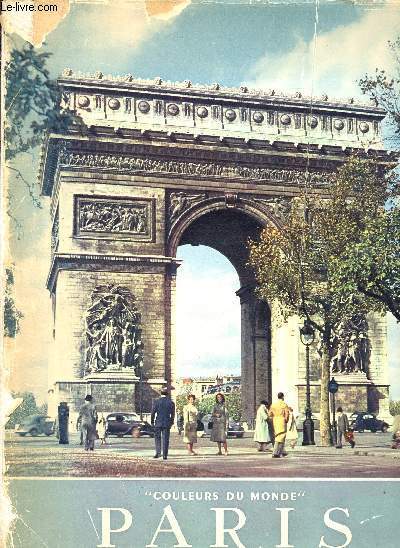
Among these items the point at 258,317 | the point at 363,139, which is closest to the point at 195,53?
the point at 363,139

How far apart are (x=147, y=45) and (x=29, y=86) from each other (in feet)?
10.8

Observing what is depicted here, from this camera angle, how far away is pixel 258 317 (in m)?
32.4

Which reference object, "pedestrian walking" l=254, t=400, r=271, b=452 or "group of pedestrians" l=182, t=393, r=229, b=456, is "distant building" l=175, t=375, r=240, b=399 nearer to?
"pedestrian walking" l=254, t=400, r=271, b=452

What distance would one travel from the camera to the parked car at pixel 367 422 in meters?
27.4

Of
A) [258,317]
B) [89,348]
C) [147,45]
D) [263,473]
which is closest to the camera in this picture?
[263,473]

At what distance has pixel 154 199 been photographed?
2833cm

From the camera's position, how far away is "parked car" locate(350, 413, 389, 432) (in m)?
27.4

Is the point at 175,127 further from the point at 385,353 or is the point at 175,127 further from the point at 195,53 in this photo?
the point at 195,53

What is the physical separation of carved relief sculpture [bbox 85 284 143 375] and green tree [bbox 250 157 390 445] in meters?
4.82

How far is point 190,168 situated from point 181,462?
1432 cm

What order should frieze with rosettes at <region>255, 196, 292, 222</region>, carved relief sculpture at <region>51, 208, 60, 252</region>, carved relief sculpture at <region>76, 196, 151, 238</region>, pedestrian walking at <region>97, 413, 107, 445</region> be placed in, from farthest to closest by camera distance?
frieze with rosettes at <region>255, 196, 292, 222</region> < carved relief sculpture at <region>51, 208, 60, 252</region> < carved relief sculpture at <region>76, 196, 151, 238</region> < pedestrian walking at <region>97, 413, 107, 445</region>

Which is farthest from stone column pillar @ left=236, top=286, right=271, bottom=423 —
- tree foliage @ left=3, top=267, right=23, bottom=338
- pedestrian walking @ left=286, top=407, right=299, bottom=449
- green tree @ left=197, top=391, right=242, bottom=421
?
green tree @ left=197, top=391, right=242, bottom=421

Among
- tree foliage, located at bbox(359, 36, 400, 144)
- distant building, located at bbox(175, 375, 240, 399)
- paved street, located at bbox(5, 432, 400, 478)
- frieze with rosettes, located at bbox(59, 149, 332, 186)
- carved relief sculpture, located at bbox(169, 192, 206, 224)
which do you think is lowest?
paved street, located at bbox(5, 432, 400, 478)

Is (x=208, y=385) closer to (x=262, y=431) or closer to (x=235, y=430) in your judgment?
(x=235, y=430)
